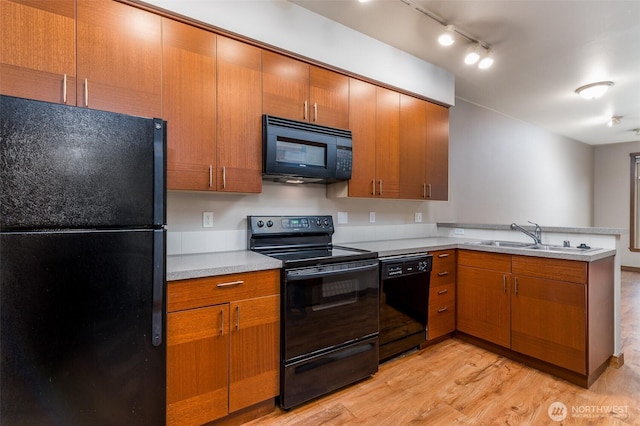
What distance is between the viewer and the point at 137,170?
138 cm

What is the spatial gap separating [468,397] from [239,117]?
2.40m

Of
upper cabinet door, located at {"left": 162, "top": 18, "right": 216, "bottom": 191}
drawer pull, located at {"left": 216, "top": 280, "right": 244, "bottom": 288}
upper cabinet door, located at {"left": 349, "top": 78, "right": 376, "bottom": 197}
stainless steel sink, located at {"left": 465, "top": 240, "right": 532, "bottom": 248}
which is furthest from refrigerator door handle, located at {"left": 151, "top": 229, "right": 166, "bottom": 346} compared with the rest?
stainless steel sink, located at {"left": 465, "top": 240, "right": 532, "bottom": 248}

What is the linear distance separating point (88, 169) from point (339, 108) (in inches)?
70.5

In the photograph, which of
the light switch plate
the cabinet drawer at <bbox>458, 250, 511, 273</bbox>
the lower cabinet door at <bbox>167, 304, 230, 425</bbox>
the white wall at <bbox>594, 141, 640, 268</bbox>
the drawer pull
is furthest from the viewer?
the white wall at <bbox>594, 141, 640, 268</bbox>

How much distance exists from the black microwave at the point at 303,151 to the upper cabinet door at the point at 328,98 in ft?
0.28

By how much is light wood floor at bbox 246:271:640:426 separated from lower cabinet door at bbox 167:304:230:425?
0.35m

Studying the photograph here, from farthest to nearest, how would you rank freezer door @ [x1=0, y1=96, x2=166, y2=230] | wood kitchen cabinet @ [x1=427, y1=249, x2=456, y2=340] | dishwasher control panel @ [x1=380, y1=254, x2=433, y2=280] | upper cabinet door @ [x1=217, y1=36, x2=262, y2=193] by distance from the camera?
wood kitchen cabinet @ [x1=427, y1=249, x2=456, y2=340] → dishwasher control panel @ [x1=380, y1=254, x2=433, y2=280] → upper cabinet door @ [x1=217, y1=36, x2=262, y2=193] → freezer door @ [x1=0, y1=96, x2=166, y2=230]

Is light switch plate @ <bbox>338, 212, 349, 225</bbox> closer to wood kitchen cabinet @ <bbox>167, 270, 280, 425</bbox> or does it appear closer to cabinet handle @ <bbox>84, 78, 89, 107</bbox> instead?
wood kitchen cabinet @ <bbox>167, 270, 280, 425</bbox>

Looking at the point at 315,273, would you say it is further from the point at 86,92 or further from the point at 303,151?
the point at 86,92

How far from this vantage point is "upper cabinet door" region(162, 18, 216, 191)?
180 cm

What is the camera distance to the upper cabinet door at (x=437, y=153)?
311cm

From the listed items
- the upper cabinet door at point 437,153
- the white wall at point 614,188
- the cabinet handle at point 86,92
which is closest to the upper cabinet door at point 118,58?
the cabinet handle at point 86,92

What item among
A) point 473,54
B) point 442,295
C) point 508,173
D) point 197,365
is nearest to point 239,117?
point 197,365

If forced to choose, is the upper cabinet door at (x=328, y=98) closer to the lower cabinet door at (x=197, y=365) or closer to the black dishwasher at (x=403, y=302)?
the black dishwasher at (x=403, y=302)
